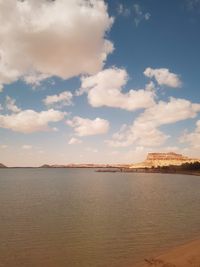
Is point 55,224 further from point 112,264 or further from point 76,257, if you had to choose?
point 112,264

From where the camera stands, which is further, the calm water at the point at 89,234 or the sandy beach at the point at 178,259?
the calm water at the point at 89,234

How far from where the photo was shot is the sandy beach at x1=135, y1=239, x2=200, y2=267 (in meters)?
16.9

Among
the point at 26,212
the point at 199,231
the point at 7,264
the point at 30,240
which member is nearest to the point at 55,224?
the point at 30,240

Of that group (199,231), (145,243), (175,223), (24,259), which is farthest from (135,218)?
(24,259)

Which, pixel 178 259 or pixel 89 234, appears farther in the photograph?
pixel 89 234

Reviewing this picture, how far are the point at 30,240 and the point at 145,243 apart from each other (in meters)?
9.53

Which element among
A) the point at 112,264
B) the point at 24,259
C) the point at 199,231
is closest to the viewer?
the point at 112,264

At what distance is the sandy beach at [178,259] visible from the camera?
16.9 m

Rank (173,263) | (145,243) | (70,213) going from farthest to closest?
(70,213), (145,243), (173,263)

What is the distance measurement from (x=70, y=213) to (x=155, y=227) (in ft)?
40.2

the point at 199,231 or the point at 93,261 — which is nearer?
the point at 93,261

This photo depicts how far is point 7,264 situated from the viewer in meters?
19.0

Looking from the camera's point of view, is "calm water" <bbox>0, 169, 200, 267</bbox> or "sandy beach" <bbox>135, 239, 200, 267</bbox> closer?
"sandy beach" <bbox>135, 239, 200, 267</bbox>

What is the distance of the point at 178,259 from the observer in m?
17.9
